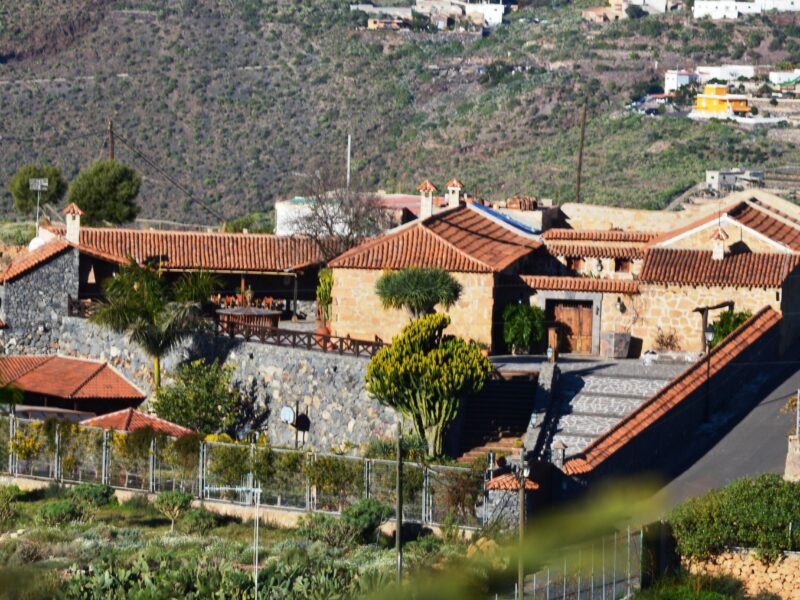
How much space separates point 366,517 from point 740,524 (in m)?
7.56

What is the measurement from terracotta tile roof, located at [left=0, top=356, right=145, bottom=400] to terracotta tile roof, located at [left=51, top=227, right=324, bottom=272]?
3310mm

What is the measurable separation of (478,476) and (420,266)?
11.2 metres

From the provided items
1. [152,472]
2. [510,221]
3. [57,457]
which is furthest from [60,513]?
[510,221]

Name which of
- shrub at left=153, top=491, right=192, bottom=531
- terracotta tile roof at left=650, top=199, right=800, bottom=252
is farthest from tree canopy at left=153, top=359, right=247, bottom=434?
terracotta tile roof at left=650, top=199, right=800, bottom=252

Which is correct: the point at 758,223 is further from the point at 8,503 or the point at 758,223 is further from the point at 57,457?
the point at 8,503

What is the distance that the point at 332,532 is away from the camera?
3953 cm

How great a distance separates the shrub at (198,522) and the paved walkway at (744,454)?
30.1ft

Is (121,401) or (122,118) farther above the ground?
(122,118)

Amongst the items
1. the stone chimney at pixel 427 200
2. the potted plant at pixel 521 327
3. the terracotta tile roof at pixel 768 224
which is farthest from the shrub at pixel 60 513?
the terracotta tile roof at pixel 768 224

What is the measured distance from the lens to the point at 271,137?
116562 millimetres

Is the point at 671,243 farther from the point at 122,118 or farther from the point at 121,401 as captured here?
the point at 122,118

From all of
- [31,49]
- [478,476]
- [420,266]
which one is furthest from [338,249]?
[31,49]

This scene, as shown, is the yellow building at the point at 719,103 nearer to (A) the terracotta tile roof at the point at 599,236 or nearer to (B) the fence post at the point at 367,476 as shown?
(A) the terracotta tile roof at the point at 599,236

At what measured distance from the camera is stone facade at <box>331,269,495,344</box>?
49.9m
